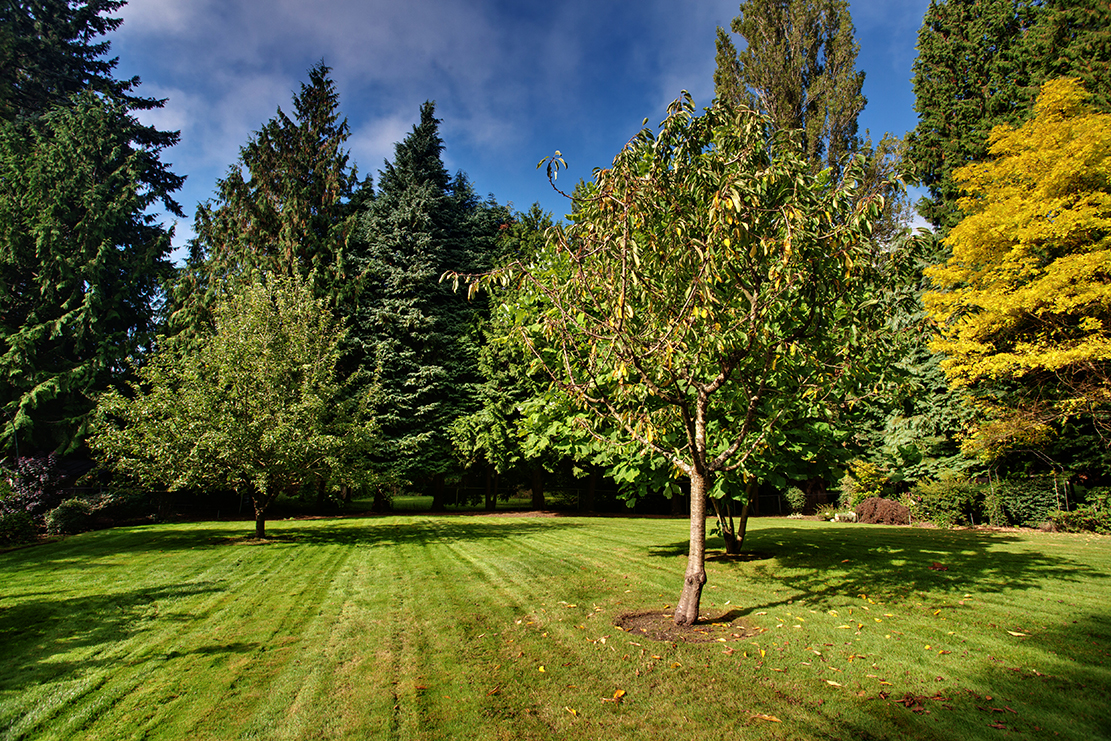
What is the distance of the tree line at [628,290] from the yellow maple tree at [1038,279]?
90 millimetres

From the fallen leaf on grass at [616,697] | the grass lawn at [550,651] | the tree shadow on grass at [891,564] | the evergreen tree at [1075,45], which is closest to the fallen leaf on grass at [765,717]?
the grass lawn at [550,651]

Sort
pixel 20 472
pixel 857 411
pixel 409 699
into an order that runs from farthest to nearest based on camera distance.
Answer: pixel 20 472 → pixel 857 411 → pixel 409 699

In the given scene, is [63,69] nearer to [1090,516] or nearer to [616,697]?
[616,697]

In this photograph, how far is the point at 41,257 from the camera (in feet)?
64.8

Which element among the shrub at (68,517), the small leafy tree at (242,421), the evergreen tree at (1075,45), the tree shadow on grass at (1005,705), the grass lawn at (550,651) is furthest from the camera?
the evergreen tree at (1075,45)

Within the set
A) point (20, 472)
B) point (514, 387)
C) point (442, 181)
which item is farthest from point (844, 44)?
point (20, 472)

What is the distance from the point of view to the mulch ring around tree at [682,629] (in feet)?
15.7

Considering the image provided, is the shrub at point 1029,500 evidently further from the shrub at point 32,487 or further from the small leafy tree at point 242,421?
the shrub at point 32,487

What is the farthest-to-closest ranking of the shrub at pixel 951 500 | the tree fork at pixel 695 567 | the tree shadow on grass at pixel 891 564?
the shrub at pixel 951 500
the tree shadow on grass at pixel 891 564
the tree fork at pixel 695 567

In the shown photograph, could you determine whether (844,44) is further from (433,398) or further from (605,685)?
(605,685)

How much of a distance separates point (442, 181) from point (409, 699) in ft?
80.7

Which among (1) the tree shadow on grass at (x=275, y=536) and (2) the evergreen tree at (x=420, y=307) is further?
(2) the evergreen tree at (x=420, y=307)

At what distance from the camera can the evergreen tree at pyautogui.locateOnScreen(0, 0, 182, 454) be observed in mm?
18969

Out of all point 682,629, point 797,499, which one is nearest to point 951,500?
point 797,499
